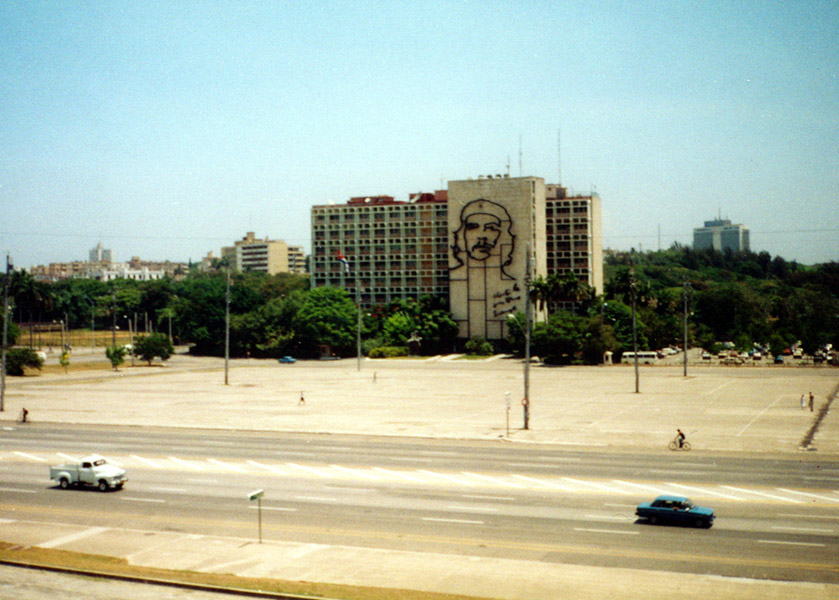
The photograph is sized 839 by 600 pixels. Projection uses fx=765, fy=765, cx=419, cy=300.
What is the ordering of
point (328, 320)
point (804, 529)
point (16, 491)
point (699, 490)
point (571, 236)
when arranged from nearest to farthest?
point (804, 529) → point (699, 490) → point (16, 491) → point (328, 320) → point (571, 236)

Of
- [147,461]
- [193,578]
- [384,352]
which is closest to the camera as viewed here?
[193,578]

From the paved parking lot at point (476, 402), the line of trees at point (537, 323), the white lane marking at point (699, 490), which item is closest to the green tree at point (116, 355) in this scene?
the paved parking lot at point (476, 402)

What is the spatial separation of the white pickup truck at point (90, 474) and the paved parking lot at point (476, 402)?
19.4 meters

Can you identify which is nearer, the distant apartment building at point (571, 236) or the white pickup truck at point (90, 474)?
the white pickup truck at point (90, 474)

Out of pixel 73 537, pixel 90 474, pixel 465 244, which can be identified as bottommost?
pixel 73 537

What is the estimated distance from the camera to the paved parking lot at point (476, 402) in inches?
2050

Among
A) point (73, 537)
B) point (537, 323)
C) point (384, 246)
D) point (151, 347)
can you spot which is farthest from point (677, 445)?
point (384, 246)

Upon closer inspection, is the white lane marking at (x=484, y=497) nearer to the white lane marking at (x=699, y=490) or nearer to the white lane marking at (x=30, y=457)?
the white lane marking at (x=699, y=490)

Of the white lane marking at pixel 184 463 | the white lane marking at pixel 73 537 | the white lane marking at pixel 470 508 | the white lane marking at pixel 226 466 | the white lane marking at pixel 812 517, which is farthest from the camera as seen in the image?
the white lane marking at pixel 184 463

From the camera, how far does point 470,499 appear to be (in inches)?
1296

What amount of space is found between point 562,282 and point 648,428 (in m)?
80.5

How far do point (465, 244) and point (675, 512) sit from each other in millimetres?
120802

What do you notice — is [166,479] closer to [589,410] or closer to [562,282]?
[589,410]

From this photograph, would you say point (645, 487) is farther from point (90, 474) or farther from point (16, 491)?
point (16, 491)
